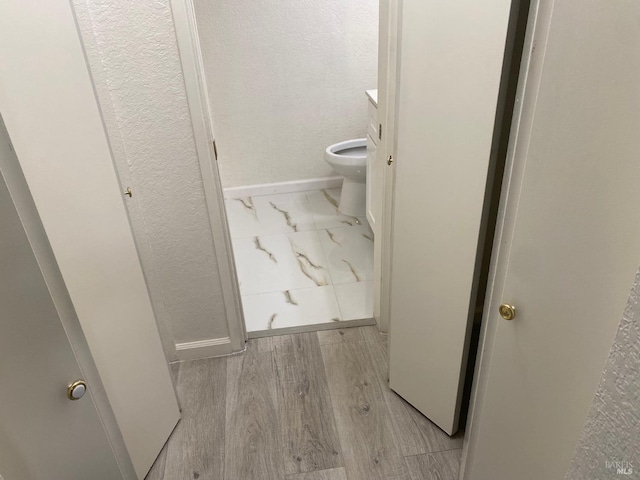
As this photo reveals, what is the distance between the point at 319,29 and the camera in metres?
3.07

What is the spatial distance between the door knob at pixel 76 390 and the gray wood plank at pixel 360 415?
3.51 feet

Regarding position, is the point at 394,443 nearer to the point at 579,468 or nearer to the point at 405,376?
the point at 405,376

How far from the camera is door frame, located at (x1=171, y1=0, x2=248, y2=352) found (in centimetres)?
154

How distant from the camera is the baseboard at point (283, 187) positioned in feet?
11.5

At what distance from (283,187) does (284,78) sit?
2.51 ft

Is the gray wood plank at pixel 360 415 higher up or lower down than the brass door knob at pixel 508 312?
lower down

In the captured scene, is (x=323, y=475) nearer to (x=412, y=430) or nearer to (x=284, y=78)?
(x=412, y=430)

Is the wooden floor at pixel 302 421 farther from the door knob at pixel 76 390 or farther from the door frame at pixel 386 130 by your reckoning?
the door knob at pixel 76 390

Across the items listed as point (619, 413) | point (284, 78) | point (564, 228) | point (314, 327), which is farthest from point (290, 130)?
point (619, 413)

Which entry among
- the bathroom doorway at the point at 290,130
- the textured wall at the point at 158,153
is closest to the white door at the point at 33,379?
the textured wall at the point at 158,153

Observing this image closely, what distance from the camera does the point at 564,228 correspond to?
0.86 meters

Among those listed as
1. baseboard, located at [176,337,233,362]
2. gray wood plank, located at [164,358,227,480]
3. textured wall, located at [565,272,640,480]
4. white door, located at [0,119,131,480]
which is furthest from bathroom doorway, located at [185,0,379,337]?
textured wall, located at [565,272,640,480]

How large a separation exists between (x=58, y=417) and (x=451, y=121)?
1085mm

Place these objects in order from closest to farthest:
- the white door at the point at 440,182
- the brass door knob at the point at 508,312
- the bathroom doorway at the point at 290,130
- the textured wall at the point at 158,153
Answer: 1. the brass door knob at the point at 508,312
2. the white door at the point at 440,182
3. the textured wall at the point at 158,153
4. the bathroom doorway at the point at 290,130
